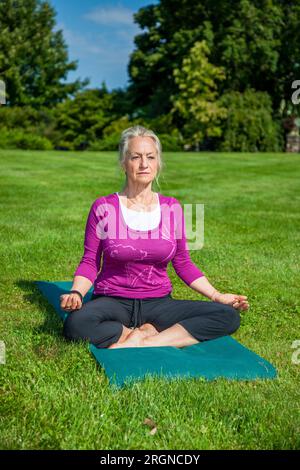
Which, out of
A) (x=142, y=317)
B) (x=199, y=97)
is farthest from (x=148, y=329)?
(x=199, y=97)

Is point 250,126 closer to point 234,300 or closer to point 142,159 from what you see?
point 142,159

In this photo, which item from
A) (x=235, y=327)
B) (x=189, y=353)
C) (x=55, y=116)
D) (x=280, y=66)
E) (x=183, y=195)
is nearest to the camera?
(x=189, y=353)

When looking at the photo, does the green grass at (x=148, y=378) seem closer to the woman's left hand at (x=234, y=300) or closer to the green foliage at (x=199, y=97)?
the woman's left hand at (x=234, y=300)

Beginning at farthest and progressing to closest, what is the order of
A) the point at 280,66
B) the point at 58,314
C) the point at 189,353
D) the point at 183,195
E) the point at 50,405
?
the point at 280,66, the point at 183,195, the point at 58,314, the point at 189,353, the point at 50,405

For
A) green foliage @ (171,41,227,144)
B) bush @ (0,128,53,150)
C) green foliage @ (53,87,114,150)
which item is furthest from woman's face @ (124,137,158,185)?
green foliage @ (53,87,114,150)

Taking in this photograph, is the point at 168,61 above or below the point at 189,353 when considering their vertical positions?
above

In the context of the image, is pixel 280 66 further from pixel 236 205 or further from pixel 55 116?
pixel 236 205

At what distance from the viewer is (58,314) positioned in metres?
4.94

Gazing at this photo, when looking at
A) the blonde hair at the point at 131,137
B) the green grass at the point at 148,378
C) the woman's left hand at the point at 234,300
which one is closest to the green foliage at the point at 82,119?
the green grass at the point at 148,378

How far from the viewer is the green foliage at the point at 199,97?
37.1 m
